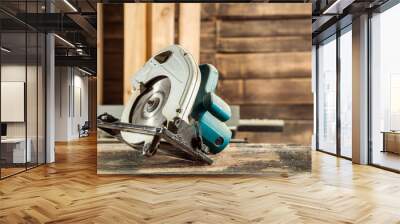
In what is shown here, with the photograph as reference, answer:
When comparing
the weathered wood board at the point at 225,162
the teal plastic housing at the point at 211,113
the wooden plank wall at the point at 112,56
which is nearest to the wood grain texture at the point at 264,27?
the teal plastic housing at the point at 211,113

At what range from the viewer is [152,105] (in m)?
5.33

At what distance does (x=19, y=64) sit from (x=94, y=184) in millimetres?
2234

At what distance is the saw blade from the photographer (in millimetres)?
5284

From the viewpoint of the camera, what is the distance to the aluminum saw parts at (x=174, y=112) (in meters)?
5.27

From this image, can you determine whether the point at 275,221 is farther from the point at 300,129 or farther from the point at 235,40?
the point at 235,40

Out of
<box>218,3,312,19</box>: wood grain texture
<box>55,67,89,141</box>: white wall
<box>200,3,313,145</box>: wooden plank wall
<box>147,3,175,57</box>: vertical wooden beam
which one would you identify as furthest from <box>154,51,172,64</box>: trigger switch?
<box>55,67,89,141</box>: white wall

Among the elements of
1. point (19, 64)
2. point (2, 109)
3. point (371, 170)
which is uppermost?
point (19, 64)

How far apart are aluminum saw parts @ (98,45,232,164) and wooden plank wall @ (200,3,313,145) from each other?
307 millimetres

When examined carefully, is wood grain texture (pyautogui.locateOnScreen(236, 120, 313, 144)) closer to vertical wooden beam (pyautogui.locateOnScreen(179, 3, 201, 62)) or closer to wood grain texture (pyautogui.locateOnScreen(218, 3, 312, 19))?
vertical wooden beam (pyautogui.locateOnScreen(179, 3, 201, 62))

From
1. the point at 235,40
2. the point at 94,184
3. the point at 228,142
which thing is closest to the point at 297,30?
the point at 235,40

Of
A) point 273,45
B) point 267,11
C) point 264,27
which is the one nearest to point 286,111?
point 273,45

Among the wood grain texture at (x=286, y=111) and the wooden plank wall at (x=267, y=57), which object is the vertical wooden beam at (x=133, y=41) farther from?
the wood grain texture at (x=286, y=111)

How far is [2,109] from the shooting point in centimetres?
534

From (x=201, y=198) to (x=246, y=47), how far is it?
238 cm
